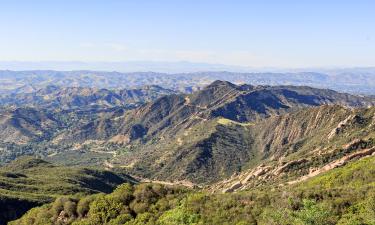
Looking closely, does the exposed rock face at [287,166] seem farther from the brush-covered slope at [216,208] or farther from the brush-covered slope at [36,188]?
the brush-covered slope at [36,188]

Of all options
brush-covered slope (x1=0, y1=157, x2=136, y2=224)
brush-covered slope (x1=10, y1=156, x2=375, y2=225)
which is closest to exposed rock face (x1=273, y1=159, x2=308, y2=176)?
brush-covered slope (x1=10, y1=156, x2=375, y2=225)

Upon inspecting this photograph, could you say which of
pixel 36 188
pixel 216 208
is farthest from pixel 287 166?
pixel 36 188

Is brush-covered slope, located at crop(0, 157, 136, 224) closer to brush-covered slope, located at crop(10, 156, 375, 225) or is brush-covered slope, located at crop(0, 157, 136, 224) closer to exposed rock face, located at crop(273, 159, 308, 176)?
brush-covered slope, located at crop(10, 156, 375, 225)

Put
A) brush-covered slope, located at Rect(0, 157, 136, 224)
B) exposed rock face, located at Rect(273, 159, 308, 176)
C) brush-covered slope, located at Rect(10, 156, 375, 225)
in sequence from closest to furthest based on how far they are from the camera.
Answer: brush-covered slope, located at Rect(10, 156, 375, 225) < brush-covered slope, located at Rect(0, 157, 136, 224) < exposed rock face, located at Rect(273, 159, 308, 176)

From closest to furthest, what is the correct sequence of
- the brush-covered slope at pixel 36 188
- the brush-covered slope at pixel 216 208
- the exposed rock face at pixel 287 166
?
the brush-covered slope at pixel 216 208 < the brush-covered slope at pixel 36 188 < the exposed rock face at pixel 287 166

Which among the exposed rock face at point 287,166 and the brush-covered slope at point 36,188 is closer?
the brush-covered slope at point 36,188

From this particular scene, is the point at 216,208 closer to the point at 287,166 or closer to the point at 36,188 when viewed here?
the point at 287,166

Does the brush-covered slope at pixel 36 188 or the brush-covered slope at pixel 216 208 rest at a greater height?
the brush-covered slope at pixel 216 208

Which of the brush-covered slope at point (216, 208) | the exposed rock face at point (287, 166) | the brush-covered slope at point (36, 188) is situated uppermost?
the brush-covered slope at point (216, 208)

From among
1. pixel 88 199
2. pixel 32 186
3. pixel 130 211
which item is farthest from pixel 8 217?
pixel 130 211

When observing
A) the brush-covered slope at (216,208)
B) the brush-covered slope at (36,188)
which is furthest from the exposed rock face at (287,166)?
the brush-covered slope at (36,188)
